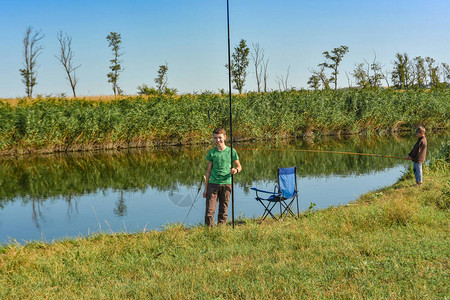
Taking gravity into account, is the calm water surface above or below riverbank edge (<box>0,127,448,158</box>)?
below

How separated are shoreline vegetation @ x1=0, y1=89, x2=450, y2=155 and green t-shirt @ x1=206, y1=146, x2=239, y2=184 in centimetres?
1681

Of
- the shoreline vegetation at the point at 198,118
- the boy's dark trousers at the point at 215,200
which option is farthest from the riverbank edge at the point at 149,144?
the boy's dark trousers at the point at 215,200

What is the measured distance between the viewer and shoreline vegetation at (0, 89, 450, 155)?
21.9m

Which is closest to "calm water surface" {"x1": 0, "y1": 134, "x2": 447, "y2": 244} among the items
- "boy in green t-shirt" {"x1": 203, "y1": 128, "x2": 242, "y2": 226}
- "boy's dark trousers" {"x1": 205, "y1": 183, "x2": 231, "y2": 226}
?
"boy's dark trousers" {"x1": 205, "y1": 183, "x2": 231, "y2": 226}

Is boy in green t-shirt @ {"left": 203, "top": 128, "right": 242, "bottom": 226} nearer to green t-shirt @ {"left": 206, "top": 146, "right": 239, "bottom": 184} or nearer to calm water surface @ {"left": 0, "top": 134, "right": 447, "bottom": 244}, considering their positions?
green t-shirt @ {"left": 206, "top": 146, "right": 239, "bottom": 184}

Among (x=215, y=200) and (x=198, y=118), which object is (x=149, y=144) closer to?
(x=198, y=118)

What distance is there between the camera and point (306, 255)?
15.9 feet

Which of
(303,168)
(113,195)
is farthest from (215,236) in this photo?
(303,168)

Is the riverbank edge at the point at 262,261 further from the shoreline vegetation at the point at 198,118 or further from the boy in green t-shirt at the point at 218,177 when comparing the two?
the shoreline vegetation at the point at 198,118

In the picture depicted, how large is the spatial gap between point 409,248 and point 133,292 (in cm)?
299

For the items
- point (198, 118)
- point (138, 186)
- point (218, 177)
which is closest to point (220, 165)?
point (218, 177)

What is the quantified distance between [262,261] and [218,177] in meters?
2.37

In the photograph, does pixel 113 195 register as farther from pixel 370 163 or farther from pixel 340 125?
pixel 340 125

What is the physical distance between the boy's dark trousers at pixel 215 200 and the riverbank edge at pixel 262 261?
36 cm
